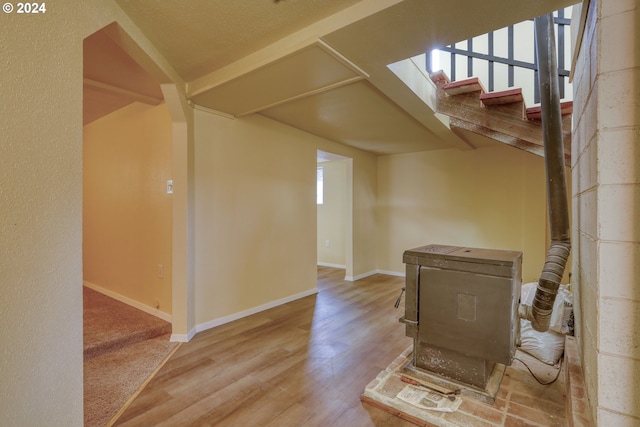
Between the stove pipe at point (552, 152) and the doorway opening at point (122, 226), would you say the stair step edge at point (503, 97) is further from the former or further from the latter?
the doorway opening at point (122, 226)

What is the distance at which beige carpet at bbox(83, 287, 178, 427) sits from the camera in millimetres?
1681

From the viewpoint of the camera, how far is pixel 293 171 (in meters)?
3.63

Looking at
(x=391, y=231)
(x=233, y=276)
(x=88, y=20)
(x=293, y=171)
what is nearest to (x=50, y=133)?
(x=88, y=20)

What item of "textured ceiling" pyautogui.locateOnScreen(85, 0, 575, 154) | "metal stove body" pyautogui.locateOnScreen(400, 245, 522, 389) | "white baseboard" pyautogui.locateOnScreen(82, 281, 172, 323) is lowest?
"white baseboard" pyautogui.locateOnScreen(82, 281, 172, 323)

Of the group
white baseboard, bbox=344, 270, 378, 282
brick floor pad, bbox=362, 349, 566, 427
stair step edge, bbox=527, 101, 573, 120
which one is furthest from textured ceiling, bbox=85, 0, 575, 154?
white baseboard, bbox=344, 270, 378, 282

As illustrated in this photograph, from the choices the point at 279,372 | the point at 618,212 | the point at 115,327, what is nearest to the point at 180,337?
the point at 115,327

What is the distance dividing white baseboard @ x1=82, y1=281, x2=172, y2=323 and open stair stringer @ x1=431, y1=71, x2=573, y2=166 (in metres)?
3.33

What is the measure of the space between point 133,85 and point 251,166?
3.99ft

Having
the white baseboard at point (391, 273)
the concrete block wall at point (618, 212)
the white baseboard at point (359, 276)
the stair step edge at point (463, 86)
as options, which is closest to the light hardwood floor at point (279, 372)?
the concrete block wall at point (618, 212)

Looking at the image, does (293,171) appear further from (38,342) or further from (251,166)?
(38,342)

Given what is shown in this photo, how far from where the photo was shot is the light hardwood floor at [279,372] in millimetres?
1569

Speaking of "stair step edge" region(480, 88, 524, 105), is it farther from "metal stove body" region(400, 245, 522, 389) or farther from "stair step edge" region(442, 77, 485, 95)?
"metal stove body" region(400, 245, 522, 389)

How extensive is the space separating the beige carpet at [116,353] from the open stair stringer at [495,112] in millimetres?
3301

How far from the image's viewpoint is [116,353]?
2.25m
